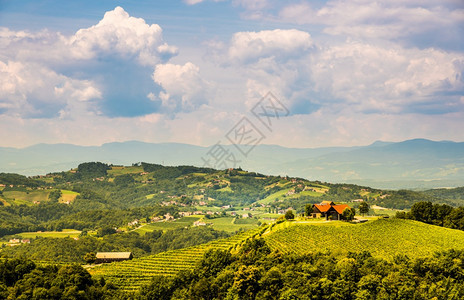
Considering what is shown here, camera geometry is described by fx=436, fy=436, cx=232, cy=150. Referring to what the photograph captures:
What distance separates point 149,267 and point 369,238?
3135 centimetres

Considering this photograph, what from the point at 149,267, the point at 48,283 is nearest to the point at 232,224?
the point at 149,267

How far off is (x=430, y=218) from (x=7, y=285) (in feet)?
216

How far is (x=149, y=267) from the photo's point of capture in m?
62.5

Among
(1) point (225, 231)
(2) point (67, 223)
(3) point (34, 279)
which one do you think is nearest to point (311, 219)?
(3) point (34, 279)

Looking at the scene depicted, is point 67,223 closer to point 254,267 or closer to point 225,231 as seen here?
point 225,231

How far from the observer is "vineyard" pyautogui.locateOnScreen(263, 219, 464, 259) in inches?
2217

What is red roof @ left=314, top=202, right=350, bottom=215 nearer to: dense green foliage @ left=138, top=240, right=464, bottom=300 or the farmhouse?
dense green foliage @ left=138, top=240, right=464, bottom=300

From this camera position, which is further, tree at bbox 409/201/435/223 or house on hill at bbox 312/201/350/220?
tree at bbox 409/201/435/223

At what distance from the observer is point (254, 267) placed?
4709 centimetres

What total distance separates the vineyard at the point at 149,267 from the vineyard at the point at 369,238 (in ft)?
29.7

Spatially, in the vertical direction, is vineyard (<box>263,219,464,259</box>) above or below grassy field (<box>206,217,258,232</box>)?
above

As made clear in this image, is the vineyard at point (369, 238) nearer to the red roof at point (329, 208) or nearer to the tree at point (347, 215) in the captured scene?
the tree at point (347, 215)

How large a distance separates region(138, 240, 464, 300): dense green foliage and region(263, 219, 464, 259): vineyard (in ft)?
15.4

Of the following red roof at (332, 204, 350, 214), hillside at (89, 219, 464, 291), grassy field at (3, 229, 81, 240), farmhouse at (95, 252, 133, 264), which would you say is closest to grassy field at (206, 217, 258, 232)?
grassy field at (3, 229, 81, 240)
